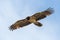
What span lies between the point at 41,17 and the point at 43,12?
69cm

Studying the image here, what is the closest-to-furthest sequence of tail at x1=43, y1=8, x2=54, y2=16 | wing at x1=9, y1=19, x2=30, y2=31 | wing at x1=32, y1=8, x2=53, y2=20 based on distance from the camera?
tail at x1=43, y1=8, x2=54, y2=16 → wing at x1=32, y1=8, x2=53, y2=20 → wing at x1=9, y1=19, x2=30, y2=31

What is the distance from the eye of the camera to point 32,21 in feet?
113

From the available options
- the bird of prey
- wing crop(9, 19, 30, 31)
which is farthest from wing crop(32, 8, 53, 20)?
wing crop(9, 19, 30, 31)

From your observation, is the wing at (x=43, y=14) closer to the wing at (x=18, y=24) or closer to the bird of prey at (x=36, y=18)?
the bird of prey at (x=36, y=18)

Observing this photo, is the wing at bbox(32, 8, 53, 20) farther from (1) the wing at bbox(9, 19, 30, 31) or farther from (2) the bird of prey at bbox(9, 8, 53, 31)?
(1) the wing at bbox(9, 19, 30, 31)

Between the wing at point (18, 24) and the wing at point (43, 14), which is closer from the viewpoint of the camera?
the wing at point (43, 14)

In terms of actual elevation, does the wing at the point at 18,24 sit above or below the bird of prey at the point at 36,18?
above

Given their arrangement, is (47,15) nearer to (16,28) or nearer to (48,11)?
(48,11)

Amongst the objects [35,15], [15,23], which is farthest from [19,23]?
[35,15]

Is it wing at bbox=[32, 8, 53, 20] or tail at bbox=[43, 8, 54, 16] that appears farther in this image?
wing at bbox=[32, 8, 53, 20]

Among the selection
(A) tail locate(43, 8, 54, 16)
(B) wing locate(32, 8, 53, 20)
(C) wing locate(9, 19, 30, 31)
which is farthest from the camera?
(C) wing locate(9, 19, 30, 31)

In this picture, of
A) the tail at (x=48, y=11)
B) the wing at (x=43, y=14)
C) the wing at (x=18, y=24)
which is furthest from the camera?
the wing at (x=18, y=24)

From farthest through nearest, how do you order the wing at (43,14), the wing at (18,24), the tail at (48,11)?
the wing at (18,24) → the wing at (43,14) → the tail at (48,11)

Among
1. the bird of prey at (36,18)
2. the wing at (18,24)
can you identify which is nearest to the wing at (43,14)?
the bird of prey at (36,18)
